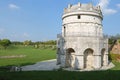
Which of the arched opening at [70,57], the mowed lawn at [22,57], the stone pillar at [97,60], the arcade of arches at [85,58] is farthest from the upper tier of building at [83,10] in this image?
the mowed lawn at [22,57]

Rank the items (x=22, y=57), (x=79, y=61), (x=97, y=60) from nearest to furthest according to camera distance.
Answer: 1. (x=79, y=61)
2. (x=97, y=60)
3. (x=22, y=57)

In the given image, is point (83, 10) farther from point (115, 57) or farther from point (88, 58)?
point (115, 57)

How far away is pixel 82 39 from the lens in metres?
28.6

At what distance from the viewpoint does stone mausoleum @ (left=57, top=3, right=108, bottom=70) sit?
94.2 feet

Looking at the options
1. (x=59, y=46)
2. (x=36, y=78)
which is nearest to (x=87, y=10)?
(x=59, y=46)

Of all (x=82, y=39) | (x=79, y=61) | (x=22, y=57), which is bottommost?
(x=22, y=57)

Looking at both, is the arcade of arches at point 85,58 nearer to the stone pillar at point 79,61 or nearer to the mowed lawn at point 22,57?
the stone pillar at point 79,61

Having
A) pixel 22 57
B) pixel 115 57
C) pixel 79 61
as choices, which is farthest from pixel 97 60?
pixel 22 57

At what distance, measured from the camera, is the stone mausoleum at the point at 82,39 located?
28.7 m

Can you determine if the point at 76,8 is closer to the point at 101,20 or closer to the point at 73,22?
the point at 73,22

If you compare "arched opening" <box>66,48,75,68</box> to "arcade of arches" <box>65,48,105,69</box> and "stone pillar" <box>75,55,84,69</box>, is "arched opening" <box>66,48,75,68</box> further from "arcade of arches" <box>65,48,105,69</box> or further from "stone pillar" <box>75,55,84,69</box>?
"stone pillar" <box>75,55,84,69</box>

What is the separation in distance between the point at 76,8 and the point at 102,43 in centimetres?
699

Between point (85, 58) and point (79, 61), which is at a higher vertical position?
point (85, 58)

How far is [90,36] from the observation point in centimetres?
2894
